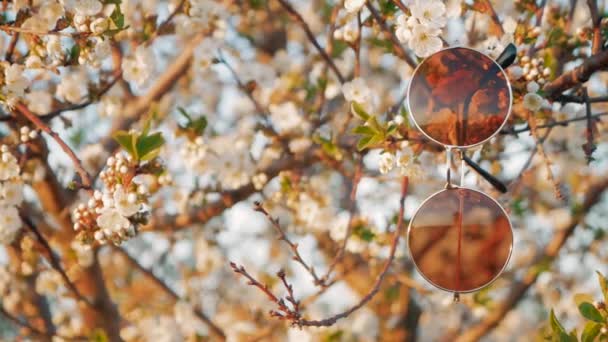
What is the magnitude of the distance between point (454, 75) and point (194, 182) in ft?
5.47

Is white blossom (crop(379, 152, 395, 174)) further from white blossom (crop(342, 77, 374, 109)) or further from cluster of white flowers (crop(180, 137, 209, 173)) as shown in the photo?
cluster of white flowers (crop(180, 137, 209, 173))

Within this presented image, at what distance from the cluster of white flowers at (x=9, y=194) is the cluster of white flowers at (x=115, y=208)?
1.57ft

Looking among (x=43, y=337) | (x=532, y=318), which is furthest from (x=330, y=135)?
(x=532, y=318)

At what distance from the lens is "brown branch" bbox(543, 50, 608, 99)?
5.16 ft

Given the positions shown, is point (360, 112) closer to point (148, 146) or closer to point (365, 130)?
point (365, 130)

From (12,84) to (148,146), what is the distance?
19.0 inches

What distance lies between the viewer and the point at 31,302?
3.25 metres

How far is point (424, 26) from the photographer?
160 centimetres

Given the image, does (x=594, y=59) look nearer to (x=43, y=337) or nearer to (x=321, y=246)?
(x=43, y=337)

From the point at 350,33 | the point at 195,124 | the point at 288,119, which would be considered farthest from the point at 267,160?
the point at 350,33

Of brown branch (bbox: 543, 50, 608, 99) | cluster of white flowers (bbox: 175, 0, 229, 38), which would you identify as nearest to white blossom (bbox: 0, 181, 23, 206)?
cluster of white flowers (bbox: 175, 0, 229, 38)

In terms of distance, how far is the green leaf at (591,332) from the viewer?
1.57 metres

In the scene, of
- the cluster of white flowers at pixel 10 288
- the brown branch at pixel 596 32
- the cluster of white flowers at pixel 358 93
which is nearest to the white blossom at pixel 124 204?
the cluster of white flowers at pixel 358 93

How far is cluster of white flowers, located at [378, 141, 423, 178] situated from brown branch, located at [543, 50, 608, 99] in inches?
15.4
